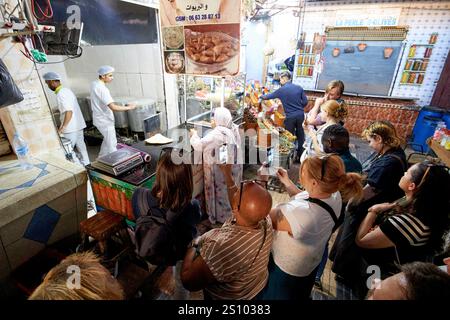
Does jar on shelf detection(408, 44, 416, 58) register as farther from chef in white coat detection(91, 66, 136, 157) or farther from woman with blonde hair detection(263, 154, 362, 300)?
chef in white coat detection(91, 66, 136, 157)

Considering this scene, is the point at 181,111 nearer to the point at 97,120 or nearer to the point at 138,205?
the point at 97,120

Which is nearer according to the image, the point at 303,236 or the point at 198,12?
the point at 303,236

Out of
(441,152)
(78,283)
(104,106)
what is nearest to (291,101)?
(441,152)

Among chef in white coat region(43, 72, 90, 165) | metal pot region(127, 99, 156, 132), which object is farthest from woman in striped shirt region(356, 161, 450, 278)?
metal pot region(127, 99, 156, 132)

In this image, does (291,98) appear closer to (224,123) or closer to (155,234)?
(224,123)

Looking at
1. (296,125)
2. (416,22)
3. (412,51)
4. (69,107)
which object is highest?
(416,22)

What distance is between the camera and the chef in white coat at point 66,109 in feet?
12.8

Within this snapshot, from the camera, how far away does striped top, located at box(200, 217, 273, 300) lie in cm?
118

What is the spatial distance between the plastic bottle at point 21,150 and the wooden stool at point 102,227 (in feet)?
2.70

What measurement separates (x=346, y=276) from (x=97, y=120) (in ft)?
16.3

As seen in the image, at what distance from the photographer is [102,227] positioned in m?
2.02

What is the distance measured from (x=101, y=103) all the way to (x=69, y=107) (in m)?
0.58

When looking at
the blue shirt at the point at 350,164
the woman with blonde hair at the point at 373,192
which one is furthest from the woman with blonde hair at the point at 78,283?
the blue shirt at the point at 350,164

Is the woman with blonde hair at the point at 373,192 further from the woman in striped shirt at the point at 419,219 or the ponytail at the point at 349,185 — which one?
the ponytail at the point at 349,185
